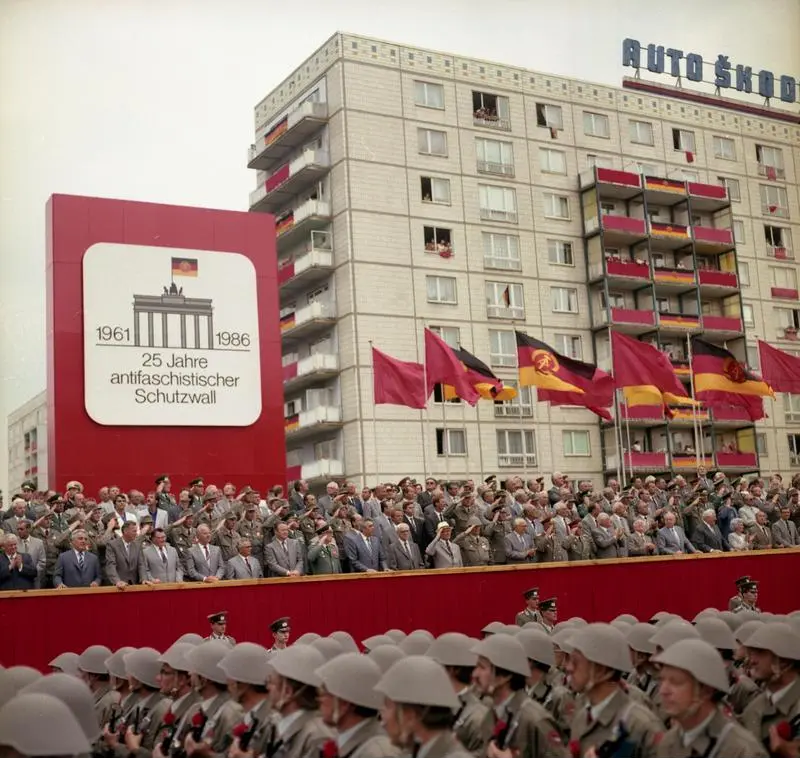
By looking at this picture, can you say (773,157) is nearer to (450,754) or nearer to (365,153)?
(365,153)

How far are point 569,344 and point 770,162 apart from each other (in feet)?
56.1

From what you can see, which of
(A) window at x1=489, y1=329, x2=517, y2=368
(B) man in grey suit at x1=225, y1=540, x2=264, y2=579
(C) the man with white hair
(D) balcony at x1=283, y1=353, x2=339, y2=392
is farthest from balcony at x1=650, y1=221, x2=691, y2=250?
(B) man in grey suit at x1=225, y1=540, x2=264, y2=579

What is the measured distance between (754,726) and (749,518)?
56.4 feet

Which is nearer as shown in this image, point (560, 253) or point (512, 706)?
point (512, 706)

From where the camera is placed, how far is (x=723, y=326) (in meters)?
56.4

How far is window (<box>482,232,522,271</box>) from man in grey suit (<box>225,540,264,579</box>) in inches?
1346

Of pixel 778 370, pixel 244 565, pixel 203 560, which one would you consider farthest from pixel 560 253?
pixel 203 560

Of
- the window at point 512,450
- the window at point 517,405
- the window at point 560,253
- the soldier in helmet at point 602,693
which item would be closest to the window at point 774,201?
the window at point 560,253

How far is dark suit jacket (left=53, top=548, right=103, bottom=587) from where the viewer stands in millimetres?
17094

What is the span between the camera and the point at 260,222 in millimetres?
32188

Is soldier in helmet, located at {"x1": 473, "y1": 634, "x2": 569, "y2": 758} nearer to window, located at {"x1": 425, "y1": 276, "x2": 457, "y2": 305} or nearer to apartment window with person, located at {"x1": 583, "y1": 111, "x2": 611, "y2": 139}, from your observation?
window, located at {"x1": 425, "y1": 276, "x2": 457, "y2": 305}

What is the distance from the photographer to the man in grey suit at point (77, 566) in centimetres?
1711

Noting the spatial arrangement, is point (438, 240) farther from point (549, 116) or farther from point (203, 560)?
point (203, 560)

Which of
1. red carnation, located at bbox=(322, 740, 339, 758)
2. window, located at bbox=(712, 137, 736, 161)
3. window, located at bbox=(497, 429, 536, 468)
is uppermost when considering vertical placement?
window, located at bbox=(712, 137, 736, 161)
